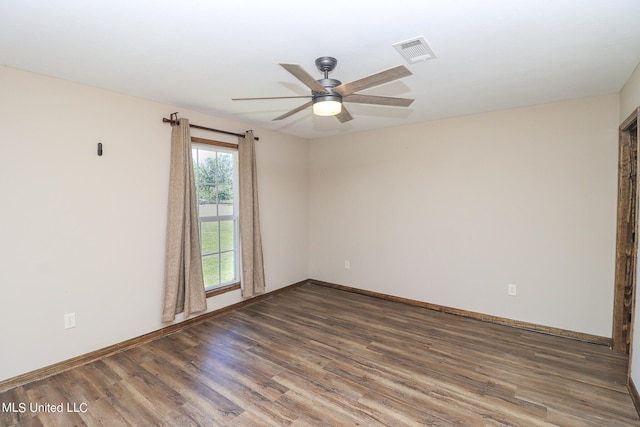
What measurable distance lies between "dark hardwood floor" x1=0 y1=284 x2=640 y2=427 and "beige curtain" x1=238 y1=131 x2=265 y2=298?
716 mm

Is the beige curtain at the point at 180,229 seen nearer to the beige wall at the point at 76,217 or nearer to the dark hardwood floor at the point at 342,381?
the beige wall at the point at 76,217

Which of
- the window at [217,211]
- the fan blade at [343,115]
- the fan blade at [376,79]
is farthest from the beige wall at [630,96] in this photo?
the window at [217,211]

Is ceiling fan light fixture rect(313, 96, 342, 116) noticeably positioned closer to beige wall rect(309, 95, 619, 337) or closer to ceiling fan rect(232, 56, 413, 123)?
ceiling fan rect(232, 56, 413, 123)

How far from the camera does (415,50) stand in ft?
6.76

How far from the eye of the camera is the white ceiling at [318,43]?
1659mm

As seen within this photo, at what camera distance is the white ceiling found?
1659mm

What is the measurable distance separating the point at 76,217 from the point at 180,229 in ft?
2.87

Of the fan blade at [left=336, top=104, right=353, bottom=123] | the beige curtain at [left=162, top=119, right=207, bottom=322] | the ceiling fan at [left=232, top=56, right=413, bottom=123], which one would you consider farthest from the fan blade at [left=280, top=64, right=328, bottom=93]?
the beige curtain at [left=162, top=119, right=207, bottom=322]

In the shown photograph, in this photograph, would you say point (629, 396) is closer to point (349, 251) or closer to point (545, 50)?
point (545, 50)

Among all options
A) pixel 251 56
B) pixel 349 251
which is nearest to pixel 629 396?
pixel 349 251

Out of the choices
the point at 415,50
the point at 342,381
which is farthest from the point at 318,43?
the point at 342,381

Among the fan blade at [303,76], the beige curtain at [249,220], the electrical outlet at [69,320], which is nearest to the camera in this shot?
the fan blade at [303,76]

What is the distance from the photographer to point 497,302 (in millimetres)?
3635

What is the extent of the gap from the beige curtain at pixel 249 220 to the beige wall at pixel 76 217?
0.68 m
